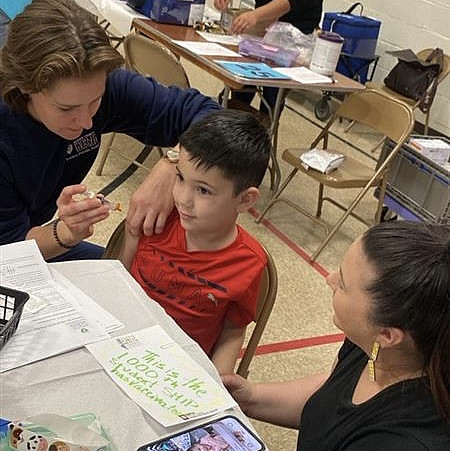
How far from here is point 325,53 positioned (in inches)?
127

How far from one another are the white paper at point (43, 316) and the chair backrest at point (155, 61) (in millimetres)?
1788

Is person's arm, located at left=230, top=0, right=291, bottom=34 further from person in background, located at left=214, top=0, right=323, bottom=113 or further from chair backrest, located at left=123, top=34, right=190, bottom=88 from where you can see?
chair backrest, located at left=123, top=34, right=190, bottom=88

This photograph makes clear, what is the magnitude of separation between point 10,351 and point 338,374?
60 centimetres

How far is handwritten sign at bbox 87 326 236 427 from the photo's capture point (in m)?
1.04

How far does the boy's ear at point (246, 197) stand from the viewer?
59.9 inches

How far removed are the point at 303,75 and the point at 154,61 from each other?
0.71m

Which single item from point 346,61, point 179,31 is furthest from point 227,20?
point 346,61

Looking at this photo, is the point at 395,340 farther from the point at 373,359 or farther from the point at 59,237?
the point at 59,237

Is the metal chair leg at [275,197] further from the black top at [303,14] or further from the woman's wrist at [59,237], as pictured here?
the woman's wrist at [59,237]

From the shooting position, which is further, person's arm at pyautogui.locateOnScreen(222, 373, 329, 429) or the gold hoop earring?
person's arm at pyautogui.locateOnScreen(222, 373, 329, 429)

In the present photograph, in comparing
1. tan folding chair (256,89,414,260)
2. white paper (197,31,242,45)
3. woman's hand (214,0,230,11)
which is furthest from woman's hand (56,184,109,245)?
woman's hand (214,0,230,11)

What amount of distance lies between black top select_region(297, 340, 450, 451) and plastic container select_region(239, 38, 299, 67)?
230cm

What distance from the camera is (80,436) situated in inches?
37.1

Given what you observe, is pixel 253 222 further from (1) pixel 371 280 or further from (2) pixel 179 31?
(1) pixel 371 280
